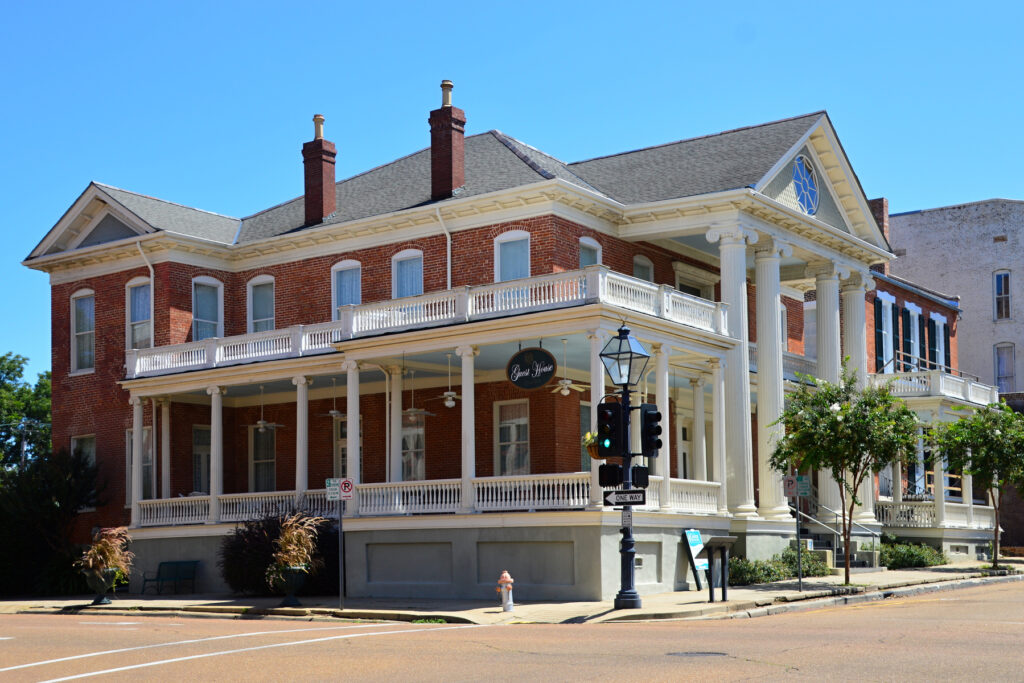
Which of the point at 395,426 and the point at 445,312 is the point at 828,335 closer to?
the point at 445,312

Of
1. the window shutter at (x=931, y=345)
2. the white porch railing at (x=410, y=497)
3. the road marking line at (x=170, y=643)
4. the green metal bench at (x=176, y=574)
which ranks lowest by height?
the green metal bench at (x=176, y=574)

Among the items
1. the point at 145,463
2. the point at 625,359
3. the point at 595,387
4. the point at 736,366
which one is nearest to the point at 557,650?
the point at 625,359

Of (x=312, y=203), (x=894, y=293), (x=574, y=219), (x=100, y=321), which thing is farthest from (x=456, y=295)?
(x=894, y=293)

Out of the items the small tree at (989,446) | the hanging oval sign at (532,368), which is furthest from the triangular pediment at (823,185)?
the hanging oval sign at (532,368)

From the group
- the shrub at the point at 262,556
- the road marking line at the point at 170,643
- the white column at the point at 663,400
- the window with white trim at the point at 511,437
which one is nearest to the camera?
the road marking line at the point at 170,643

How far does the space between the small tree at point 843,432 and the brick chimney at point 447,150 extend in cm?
1045

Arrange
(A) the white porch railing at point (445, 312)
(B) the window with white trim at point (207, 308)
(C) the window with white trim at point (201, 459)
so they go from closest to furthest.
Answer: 1. (A) the white porch railing at point (445, 312)
2. (C) the window with white trim at point (201, 459)
3. (B) the window with white trim at point (207, 308)

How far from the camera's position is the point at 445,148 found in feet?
110

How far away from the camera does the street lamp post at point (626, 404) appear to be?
74.2 ft

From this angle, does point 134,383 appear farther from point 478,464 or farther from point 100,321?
point 478,464

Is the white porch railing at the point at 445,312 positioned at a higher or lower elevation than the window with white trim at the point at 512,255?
lower

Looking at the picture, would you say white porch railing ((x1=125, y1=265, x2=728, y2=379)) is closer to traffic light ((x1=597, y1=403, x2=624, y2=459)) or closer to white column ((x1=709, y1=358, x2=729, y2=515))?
white column ((x1=709, y1=358, x2=729, y2=515))

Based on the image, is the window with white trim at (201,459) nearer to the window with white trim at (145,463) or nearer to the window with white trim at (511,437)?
the window with white trim at (145,463)

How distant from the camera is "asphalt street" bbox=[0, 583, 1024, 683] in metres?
12.9
